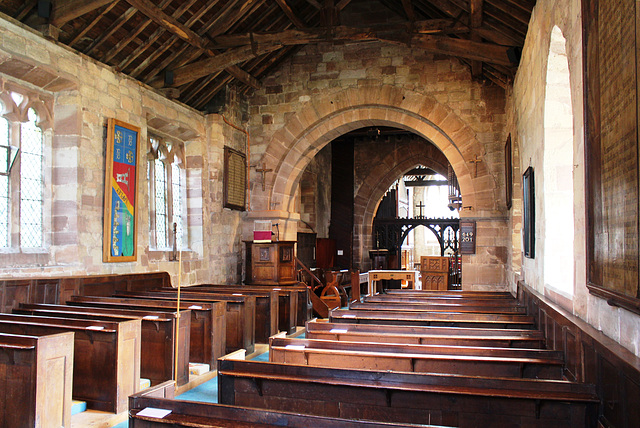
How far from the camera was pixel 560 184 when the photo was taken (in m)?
4.31

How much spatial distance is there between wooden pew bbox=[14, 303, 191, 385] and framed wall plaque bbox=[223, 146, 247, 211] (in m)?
4.68

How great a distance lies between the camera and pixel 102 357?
147 inches

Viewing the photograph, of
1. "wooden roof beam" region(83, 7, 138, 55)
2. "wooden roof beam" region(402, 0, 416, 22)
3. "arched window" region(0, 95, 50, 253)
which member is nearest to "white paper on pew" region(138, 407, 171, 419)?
"arched window" region(0, 95, 50, 253)

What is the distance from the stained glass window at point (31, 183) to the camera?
5.93 metres

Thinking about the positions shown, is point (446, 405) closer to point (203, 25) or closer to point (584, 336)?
point (584, 336)

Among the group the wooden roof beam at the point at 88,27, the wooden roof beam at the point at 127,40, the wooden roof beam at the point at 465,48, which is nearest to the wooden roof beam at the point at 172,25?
the wooden roof beam at the point at 127,40

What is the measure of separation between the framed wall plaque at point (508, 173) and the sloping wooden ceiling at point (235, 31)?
0.97 metres

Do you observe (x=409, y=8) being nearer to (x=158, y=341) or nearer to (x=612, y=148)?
(x=158, y=341)

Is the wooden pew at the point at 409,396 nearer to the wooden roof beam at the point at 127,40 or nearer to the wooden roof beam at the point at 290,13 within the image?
the wooden roof beam at the point at 127,40

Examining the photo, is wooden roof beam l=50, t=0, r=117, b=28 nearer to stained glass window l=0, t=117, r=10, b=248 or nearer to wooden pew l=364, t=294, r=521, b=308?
stained glass window l=0, t=117, r=10, b=248

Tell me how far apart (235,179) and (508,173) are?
442 centimetres

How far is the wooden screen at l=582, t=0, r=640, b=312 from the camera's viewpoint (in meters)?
1.96

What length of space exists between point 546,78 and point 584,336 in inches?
96.3

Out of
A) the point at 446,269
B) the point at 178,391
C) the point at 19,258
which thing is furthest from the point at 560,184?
the point at 446,269
